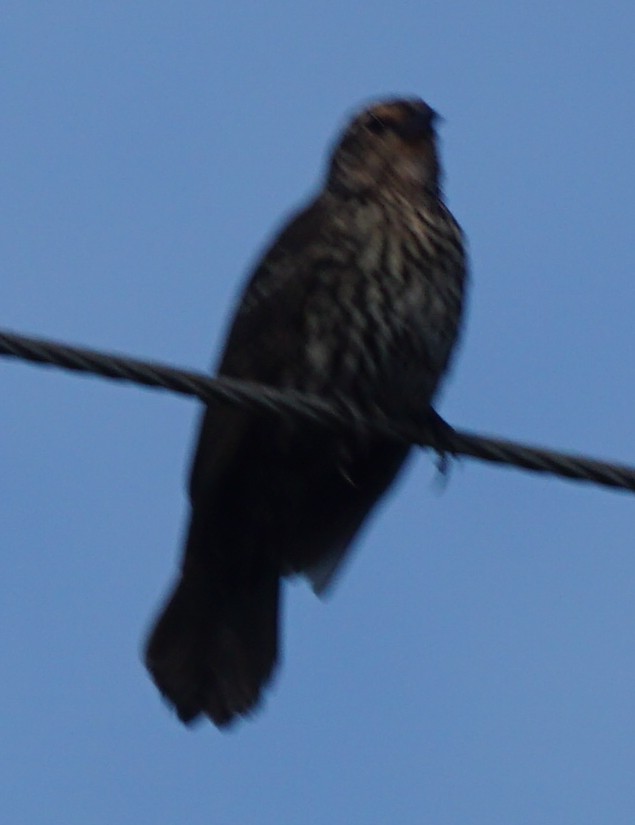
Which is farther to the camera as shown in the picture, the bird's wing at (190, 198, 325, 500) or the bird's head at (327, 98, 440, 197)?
the bird's head at (327, 98, 440, 197)

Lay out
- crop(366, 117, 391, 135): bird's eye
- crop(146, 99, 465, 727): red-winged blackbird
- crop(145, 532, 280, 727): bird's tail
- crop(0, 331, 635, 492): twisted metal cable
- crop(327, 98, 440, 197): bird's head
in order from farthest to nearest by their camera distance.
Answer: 1. crop(366, 117, 391, 135): bird's eye
2. crop(327, 98, 440, 197): bird's head
3. crop(145, 532, 280, 727): bird's tail
4. crop(146, 99, 465, 727): red-winged blackbird
5. crop(0, 331, 635, 492): twisted metal cable

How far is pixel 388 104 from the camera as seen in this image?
7160mm

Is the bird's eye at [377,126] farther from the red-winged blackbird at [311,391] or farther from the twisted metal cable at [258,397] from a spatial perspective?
the twisted metal cable at [258,397]

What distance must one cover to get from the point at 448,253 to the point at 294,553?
39.0 inches

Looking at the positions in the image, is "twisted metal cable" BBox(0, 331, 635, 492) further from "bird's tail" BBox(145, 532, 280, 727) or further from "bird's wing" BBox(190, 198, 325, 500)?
"bird's tail" BBox(145, 532, 280, 727)

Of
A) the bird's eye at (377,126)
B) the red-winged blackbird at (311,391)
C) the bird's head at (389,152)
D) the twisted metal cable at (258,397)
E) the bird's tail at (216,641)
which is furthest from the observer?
the bird's eye at (377,126)

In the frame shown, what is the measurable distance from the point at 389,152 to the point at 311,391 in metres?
1.07

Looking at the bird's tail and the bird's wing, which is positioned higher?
the bird's wing

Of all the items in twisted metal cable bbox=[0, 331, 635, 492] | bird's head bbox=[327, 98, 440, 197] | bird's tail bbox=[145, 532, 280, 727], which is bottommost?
bird's tail bbox=[145, 532, 280, 727]

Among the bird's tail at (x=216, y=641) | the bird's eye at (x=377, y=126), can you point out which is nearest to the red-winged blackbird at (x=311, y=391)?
the bird's tail at (x=216, y=641)

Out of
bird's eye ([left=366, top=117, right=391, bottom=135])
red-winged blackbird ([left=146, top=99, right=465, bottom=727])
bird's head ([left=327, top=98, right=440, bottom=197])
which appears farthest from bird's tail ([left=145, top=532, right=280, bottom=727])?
bird's eye ([left=366, top=117, right=391, bottom=135])

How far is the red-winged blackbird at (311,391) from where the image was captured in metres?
6.22

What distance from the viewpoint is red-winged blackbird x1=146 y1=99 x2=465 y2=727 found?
6.22 meters

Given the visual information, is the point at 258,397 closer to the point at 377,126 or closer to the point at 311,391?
the point at 311,391
